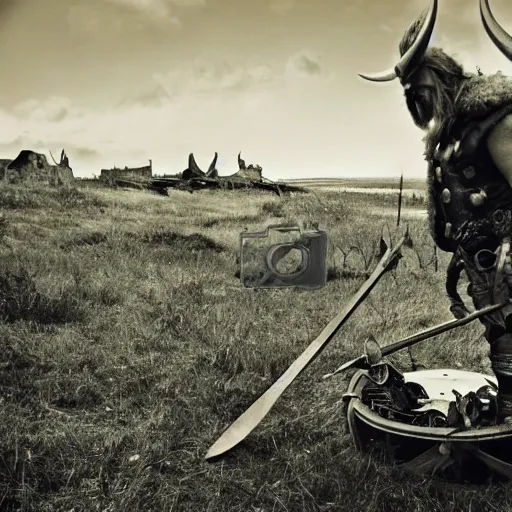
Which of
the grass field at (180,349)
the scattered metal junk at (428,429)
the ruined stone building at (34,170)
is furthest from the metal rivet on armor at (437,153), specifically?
the ruined stone building at (34,170)

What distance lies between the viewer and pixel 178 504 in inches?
88.4

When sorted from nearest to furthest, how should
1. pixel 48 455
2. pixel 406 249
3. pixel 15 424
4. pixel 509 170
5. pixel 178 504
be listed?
pixel 509 170, pixel 178 504, pixel 48 455, pixel 15 424, pixel 406 249

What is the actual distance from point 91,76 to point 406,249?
199cm

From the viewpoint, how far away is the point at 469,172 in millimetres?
2045

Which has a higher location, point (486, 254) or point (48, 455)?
point (486, 254)

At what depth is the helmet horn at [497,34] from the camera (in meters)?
1.97

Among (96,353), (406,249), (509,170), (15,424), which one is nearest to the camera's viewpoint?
(509,170)

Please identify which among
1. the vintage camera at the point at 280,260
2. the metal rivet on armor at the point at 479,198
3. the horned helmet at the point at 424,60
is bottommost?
the vintage camera at the point at 280,260

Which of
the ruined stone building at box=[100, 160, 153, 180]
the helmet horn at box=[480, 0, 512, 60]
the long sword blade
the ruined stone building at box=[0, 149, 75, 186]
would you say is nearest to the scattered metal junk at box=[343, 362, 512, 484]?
the long sword blade

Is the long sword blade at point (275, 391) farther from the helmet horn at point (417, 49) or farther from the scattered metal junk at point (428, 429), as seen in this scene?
the helmet horn at point (417, 49)

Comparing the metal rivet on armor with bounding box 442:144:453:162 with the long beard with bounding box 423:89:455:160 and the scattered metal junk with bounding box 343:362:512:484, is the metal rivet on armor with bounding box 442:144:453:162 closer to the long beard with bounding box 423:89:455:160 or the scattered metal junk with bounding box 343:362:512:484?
the long beard with bounding box 423:89:455:160

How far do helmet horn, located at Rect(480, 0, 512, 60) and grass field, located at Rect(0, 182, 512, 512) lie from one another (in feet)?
4.79

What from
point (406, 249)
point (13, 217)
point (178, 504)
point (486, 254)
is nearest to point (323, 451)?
point (178, 504)

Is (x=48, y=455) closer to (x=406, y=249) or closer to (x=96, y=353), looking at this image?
(x=96, y=353)
